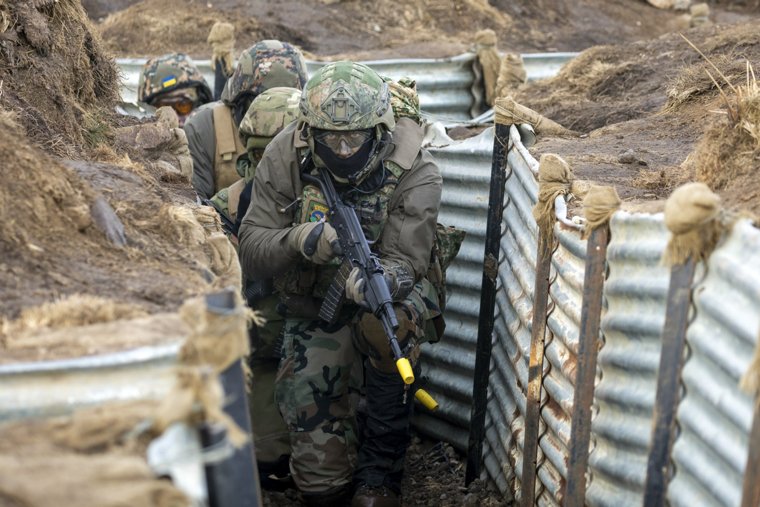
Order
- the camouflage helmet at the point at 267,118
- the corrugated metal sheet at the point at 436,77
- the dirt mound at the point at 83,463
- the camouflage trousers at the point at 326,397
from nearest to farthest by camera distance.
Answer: the dirt mound at the point at 83,463 < the camouflage trousers at the point at 326,397 < the camouflage helmet at the point at 267,118 < the corrugated metal sheet at the point at 436,77

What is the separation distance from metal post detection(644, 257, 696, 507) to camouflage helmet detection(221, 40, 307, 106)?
3.94m

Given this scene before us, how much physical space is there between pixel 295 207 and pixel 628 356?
217 centimetres

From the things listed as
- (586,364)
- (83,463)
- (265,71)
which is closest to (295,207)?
(265,71)

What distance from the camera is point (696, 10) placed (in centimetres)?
1622

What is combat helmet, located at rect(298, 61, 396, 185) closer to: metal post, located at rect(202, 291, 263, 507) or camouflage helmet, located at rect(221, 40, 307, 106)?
camouflage helmet, located at rect(221, 40, 307, 106)

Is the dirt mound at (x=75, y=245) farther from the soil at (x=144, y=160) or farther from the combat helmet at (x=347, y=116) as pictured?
the combat helmet at (x=347, y=116)

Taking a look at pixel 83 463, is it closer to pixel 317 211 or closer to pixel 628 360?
pixel 628 360

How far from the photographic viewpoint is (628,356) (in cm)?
362

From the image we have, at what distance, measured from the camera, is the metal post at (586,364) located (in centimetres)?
376

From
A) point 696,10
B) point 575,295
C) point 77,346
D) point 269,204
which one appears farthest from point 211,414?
point 696,10

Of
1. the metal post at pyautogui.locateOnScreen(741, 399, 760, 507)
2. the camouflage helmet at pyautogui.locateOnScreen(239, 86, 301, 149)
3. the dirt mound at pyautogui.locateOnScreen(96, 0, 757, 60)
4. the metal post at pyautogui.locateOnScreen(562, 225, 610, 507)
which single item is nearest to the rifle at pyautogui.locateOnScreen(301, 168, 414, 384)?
the camouflage helmet at pyautogui.locateOnScreen(239, 86, 301, 149)

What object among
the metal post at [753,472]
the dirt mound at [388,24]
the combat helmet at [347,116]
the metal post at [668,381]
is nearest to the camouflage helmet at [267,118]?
the combat helmet at [347,116]

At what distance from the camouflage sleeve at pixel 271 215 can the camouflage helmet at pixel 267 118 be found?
567 millimetres

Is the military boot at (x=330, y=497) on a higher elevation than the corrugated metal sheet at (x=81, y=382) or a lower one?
lower
